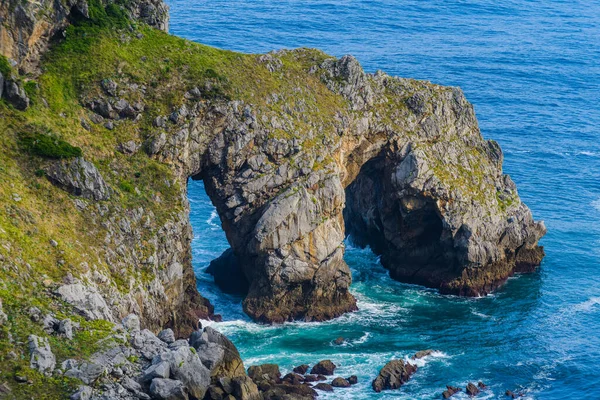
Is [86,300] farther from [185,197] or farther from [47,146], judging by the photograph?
[185,197]

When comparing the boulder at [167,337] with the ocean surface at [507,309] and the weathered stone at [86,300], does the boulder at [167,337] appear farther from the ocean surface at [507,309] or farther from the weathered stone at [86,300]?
the ocean surface at [507,309]

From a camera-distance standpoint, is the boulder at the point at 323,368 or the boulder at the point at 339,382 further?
the boulder at the point at 323,368

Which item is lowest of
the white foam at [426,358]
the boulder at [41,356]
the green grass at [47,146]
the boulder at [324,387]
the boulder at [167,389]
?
the boulder at [324,387]

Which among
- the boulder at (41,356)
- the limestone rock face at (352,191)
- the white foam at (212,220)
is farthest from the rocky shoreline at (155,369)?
the white foam at (212,220)

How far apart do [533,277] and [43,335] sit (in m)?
67.9

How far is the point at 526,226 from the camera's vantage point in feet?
406

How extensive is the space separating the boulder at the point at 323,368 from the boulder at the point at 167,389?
24.3 metres

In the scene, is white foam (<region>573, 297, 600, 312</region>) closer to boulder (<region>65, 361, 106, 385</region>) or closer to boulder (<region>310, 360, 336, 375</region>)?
boulder (<region>310, 360, 336, 375</region>)

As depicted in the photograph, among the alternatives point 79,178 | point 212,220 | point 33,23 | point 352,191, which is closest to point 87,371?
point 79,178

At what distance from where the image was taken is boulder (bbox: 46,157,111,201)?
93.5m

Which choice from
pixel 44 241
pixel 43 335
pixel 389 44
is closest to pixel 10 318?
pixel 43 335

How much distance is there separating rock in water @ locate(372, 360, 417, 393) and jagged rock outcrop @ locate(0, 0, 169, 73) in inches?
1854

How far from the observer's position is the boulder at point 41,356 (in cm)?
7325

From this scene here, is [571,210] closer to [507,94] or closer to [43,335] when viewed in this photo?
[507,94]
